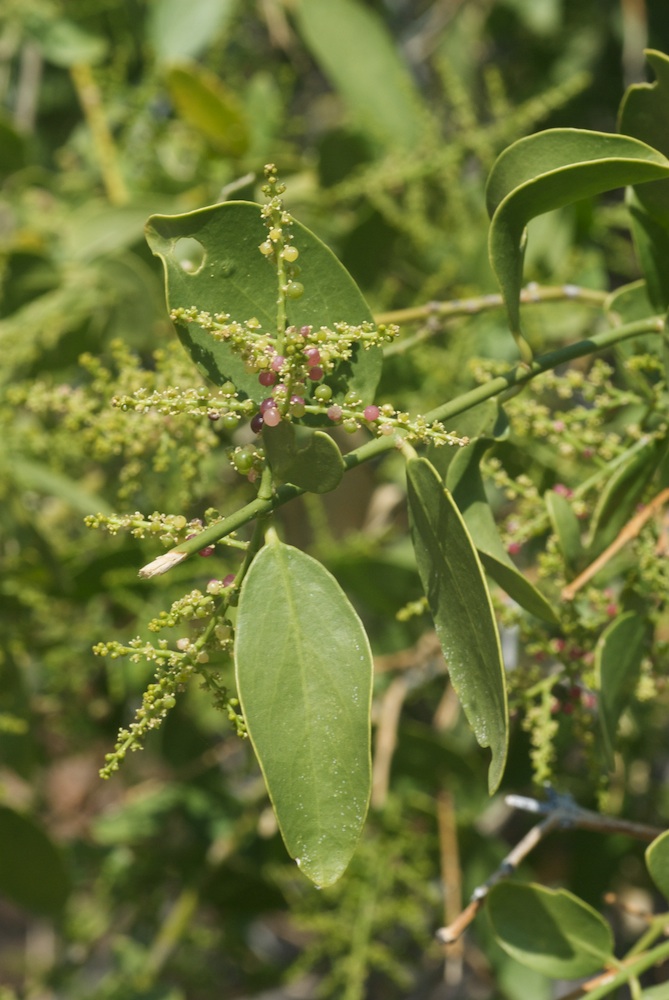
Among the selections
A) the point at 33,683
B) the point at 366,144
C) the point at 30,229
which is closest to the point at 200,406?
the point at 33,683

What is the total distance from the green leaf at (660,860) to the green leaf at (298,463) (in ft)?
1.17

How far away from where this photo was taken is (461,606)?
1.87 ft

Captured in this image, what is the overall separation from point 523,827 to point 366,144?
1032 millimetres

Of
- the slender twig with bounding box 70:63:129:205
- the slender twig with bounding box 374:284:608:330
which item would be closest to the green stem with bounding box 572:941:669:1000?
the slender twig with bounding box 374:284:608:330

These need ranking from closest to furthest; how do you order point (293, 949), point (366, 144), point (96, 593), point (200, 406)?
point (200, 406)
point (96, 593)
point (366, 144)
point (293, 949)

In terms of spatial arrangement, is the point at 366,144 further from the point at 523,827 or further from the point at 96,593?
the point at 523,827

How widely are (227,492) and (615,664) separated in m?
0.73

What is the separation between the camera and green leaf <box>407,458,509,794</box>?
548 mm

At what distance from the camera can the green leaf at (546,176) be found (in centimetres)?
58

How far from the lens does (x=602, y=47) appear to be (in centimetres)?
179

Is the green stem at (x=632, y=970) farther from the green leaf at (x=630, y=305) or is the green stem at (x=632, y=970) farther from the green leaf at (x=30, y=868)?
the green leaf at (x=30, y=868)

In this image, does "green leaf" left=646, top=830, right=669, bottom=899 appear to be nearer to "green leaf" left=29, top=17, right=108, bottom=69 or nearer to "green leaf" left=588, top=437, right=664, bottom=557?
"green leaf" left=588, top=437, right=664, bottom=557

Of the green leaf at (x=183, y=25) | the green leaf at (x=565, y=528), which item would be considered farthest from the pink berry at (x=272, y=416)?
the green leaf at (x=183, y=25)

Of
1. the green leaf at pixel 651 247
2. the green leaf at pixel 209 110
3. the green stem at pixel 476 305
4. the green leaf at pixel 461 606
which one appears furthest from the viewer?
the green leaf at pixel 209 110
